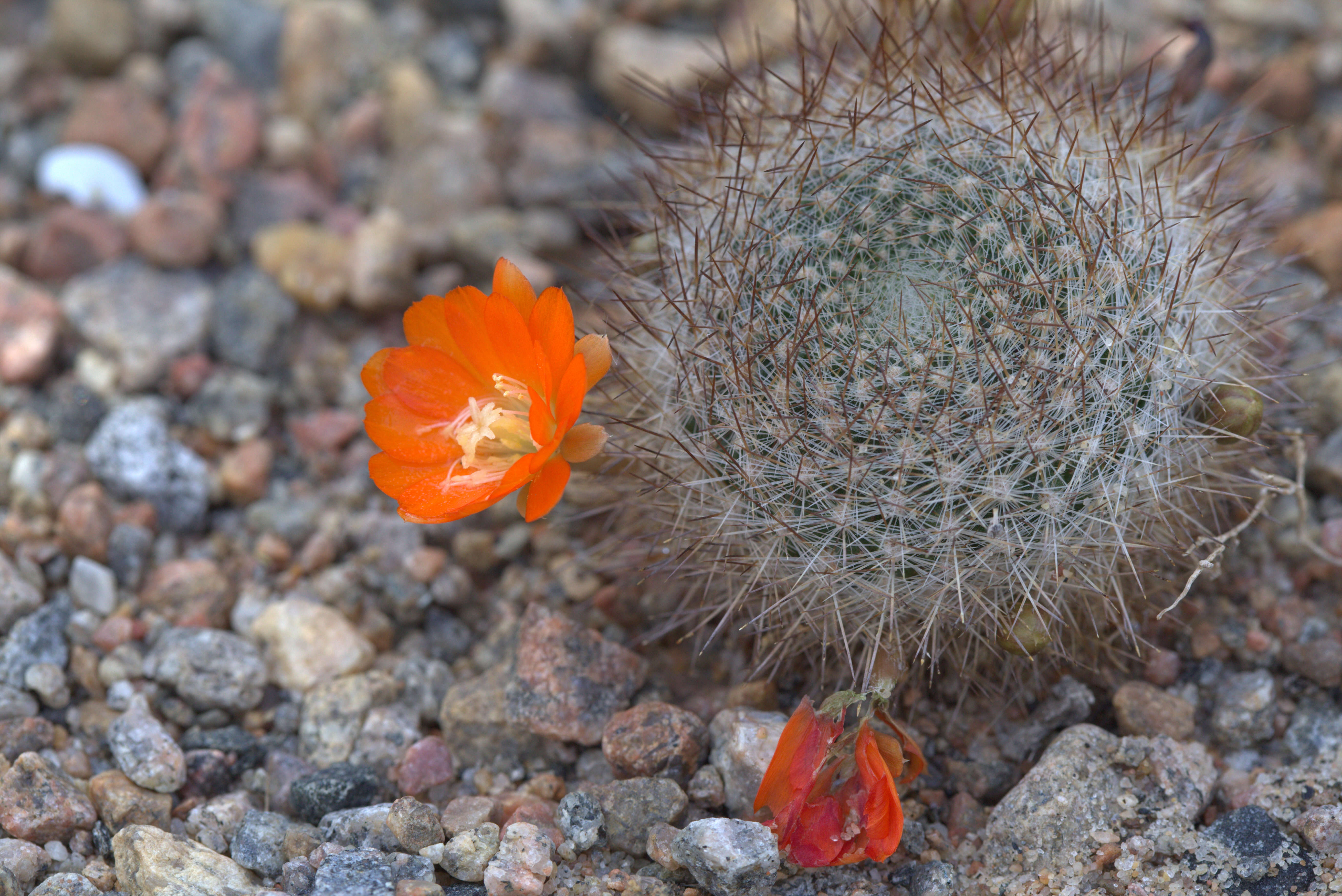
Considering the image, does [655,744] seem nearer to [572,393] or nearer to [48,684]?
[572,393]

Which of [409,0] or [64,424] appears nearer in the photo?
[64,424]

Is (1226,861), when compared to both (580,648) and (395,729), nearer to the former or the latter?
(580,648)

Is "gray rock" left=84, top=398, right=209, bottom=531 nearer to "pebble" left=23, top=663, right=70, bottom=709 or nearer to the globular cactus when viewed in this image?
"pebble" left=23, top=663, right=70, bottom=709

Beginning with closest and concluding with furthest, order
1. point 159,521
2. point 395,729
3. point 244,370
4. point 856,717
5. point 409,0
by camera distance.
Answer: point 856,717
point 395,729
point 159,521
point 244,370
point 409,0

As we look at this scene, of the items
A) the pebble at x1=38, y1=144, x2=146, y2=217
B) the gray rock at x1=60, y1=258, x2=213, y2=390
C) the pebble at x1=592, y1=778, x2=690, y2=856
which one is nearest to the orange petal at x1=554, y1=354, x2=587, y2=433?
the pebble at x1=592, y1=778, x2=690, y2=856

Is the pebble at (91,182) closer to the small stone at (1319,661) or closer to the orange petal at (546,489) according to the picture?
the orange petal at (546,489)

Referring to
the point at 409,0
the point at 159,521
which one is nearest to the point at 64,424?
the point at 159,521
